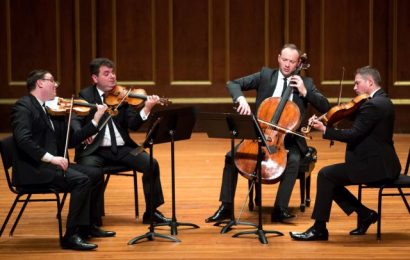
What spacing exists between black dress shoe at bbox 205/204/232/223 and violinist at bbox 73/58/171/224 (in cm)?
31

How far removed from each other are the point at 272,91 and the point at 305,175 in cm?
67

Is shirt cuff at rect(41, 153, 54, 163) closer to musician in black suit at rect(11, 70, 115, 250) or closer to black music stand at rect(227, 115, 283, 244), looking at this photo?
musician in black suit at rect(11, 70, 115, 250)

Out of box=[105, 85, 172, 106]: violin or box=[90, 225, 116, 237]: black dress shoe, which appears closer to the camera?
box=[90, 225, 116, 237]: black dress shoe

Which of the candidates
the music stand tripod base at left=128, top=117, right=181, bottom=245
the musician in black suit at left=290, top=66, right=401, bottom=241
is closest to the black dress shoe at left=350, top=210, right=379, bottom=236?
the musician in black suit at left=290, top=66, right=401, bottom=241

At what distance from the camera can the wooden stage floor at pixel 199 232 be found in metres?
5.00

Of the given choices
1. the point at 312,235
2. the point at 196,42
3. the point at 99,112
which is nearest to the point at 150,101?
the point at 99,112

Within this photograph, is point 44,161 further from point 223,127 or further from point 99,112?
point 223,127

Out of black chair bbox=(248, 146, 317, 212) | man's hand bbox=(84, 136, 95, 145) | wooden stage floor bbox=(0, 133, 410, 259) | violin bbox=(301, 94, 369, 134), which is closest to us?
wooden stage floor bbox=(0, 133, 410, 259)

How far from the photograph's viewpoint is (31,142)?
5.06m

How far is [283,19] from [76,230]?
17.9 ft

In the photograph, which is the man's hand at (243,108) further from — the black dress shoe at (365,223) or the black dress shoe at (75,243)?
the black dress shoe at (75,243)

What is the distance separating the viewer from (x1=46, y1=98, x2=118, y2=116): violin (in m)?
5.39

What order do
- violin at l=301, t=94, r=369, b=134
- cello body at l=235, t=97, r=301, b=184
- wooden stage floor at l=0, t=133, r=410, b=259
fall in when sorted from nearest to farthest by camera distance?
wooden stage floor at l=0, t=133, r=410, b=259 → violin at l=301, t=94, r=369, b=134 → cello body at l=235, t=97, r=301, b=184

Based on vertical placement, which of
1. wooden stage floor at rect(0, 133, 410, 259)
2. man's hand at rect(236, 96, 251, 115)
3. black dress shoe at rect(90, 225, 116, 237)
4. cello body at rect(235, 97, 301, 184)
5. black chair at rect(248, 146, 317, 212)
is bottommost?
wooden stage floor at rect(0, 133, 410, 259)
